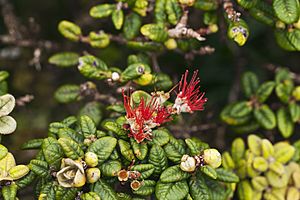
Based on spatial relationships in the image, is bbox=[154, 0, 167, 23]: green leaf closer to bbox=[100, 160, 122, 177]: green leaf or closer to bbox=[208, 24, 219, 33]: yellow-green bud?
bbox=[208, 24, 219, 33]: yellow-green bud

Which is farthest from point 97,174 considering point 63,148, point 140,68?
point 140,68

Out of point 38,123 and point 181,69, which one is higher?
point 181,69

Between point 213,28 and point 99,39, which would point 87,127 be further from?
point 213,28

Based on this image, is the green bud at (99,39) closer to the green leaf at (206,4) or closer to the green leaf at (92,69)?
the green leaf at (92,69)

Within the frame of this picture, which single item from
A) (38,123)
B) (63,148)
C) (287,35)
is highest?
(287,35)

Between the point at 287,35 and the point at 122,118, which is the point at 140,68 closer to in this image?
the point at 122,118

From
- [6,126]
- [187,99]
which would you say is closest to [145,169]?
[187,99]
